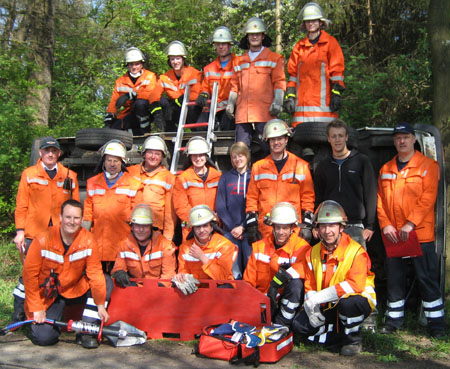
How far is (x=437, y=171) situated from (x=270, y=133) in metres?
1.73

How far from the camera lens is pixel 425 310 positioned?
17.4 ft

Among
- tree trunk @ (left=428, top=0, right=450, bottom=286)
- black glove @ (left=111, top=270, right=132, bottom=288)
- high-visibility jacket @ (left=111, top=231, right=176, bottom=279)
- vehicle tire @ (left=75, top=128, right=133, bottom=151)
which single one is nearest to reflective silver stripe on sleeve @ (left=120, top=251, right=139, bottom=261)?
high-visibility jacket @ (left=111, top=231, right=176, bottom=279)

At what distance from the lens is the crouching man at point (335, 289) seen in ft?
15.2

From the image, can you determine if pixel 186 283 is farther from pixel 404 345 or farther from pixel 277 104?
pixel 277 104

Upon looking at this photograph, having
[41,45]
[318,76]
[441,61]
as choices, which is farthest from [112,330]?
[41,45]

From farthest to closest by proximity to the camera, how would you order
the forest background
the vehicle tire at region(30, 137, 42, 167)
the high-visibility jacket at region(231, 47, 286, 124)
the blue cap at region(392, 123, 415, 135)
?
the forest background, the vehicle tire at region(30, 137, 42, 167), the high-visibility jacket at region(231, 47, 286, 124), the blue cap at region(392, 123, 415, 135)

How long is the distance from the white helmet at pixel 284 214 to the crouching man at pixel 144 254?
112cm

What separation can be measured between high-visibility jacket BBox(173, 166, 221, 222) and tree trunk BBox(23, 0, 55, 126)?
7.72 m

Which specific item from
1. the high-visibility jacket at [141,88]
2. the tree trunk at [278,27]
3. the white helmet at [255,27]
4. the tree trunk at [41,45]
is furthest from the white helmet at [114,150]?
the tree trunk at [278,27]

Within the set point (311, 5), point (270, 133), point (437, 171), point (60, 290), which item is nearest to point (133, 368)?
point (60, 290)

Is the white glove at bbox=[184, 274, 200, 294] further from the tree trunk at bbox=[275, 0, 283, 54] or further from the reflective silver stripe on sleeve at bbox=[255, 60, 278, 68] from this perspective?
the tree trunk at bbox=[275, 0, 283, 54]

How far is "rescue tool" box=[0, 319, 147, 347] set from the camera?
15.8ft

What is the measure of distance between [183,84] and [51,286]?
12.7 feet

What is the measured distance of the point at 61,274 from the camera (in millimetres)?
5031
